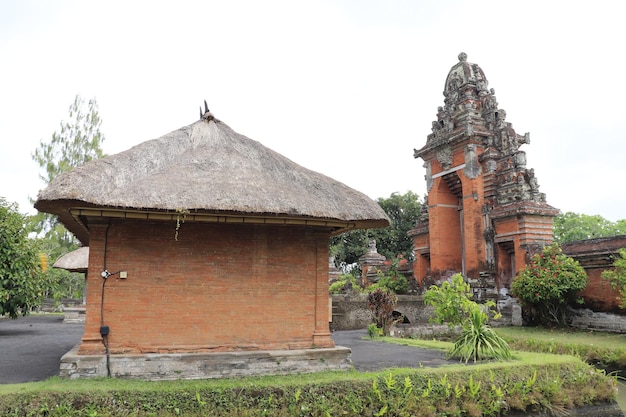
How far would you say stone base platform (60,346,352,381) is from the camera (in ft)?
25.2

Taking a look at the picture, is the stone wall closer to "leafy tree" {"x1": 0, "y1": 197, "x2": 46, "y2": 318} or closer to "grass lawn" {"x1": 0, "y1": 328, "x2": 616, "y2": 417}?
"grass lawn" {"x1": 0, "y1": 328, "x2": 616, "y2": 417}

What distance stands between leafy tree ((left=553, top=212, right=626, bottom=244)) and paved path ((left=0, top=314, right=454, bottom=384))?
33.3m

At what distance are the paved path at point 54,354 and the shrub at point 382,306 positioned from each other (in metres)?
0.74

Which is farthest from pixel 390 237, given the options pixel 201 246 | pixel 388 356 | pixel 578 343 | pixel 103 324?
pixel 103 324

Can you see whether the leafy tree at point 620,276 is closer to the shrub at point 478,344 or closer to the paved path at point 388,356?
the shrub at point 478,344

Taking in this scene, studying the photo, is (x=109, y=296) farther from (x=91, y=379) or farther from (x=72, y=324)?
(x=72, y=324)

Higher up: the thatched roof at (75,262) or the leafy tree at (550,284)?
the thatched roof at (75,262)

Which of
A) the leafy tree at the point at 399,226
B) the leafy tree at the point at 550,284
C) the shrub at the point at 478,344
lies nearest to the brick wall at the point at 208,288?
the shrub at the point at 478,344

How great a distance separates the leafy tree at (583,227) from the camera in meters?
41.7

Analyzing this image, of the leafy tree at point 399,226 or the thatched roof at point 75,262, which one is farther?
the leafy tree at point 399,226

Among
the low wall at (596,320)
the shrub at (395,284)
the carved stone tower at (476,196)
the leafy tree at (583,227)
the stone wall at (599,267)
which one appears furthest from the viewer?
the leafy tree at (583,227)

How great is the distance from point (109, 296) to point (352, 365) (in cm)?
425

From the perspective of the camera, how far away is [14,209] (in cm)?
1454

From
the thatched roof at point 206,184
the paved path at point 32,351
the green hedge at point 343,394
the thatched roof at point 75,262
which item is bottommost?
the green hedge at point 343,394
